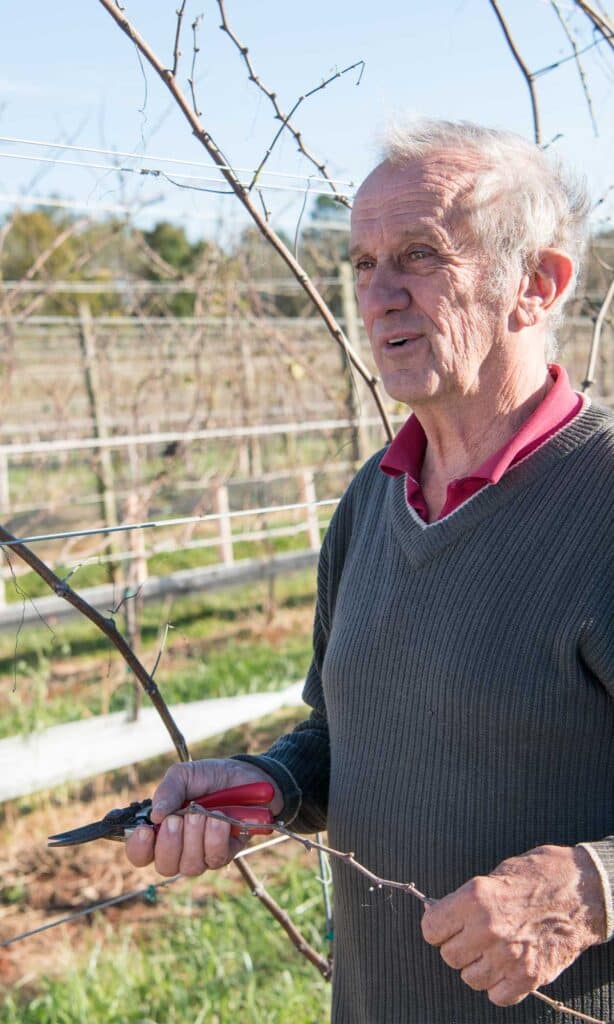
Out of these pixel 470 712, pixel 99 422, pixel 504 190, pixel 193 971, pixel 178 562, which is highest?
pixel 504 190

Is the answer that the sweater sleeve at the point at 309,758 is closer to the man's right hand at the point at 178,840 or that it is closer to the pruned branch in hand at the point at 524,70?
the man's right hand at the point at 178,840

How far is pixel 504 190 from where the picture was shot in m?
1.35

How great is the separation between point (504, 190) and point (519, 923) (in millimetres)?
873

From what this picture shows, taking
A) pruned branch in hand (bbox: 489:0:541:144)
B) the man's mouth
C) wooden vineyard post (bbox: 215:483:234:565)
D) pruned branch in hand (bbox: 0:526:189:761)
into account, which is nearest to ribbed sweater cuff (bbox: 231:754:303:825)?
pruned branch in hand (bbox: 0:526:189:761)

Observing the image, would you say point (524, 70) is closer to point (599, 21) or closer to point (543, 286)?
point (599, 21)

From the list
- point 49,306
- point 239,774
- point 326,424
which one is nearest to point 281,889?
point 239,774

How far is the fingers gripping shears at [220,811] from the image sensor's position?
4.26 ft

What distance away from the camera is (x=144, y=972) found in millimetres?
2648

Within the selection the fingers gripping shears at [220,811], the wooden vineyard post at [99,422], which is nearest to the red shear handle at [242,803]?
the fingers gripping shears at [220,811]

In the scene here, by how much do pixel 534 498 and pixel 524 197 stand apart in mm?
388

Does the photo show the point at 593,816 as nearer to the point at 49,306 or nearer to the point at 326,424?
the point at 326,424

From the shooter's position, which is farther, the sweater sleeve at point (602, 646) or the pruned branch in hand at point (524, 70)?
the pruned branch in hand at point (524, 70)

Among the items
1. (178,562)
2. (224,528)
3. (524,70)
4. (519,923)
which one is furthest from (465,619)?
(178,562)

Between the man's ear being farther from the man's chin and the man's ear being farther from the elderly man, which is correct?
the man's chin
